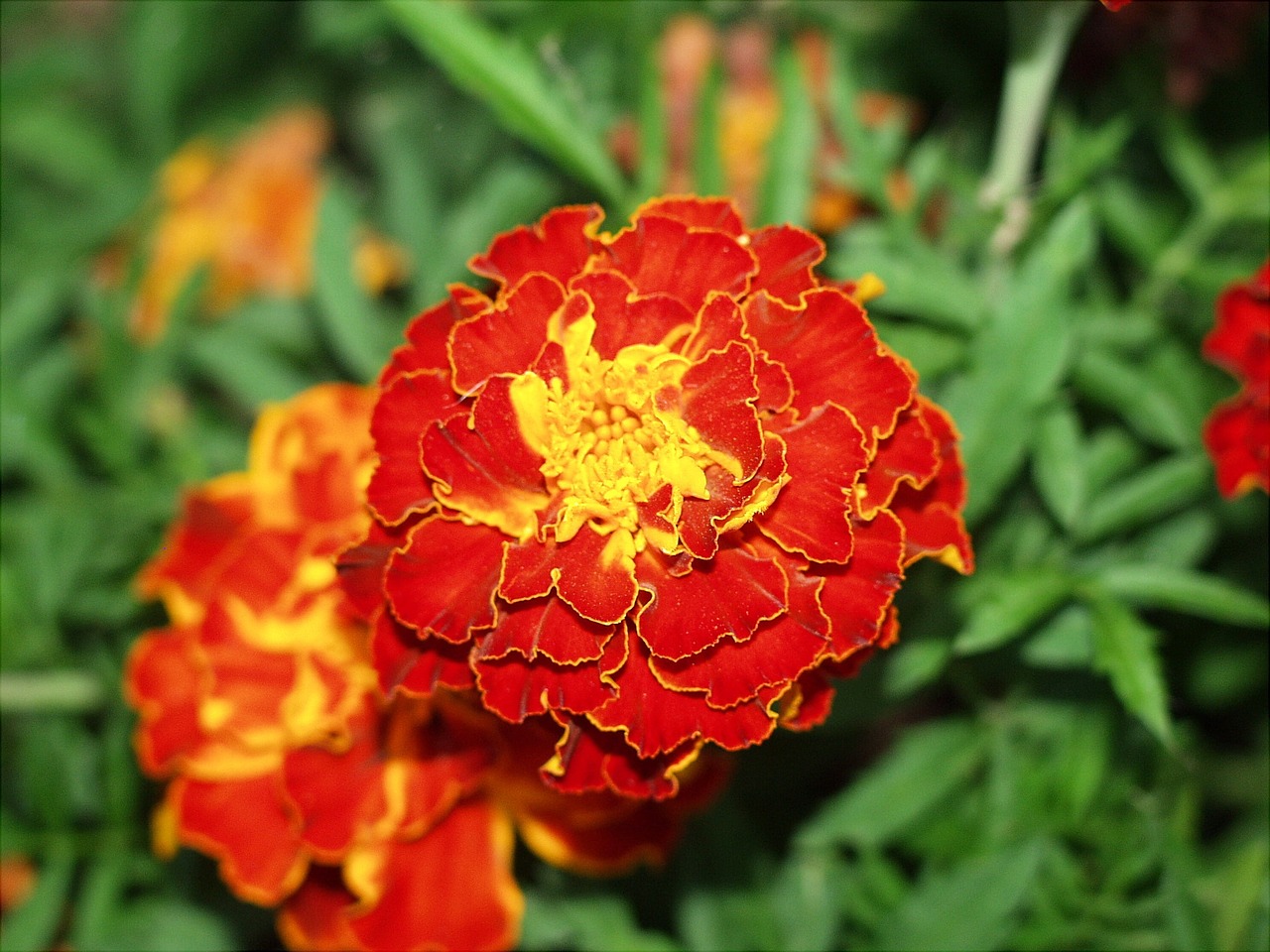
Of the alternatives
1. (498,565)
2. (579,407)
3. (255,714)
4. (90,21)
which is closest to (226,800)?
(255,714)

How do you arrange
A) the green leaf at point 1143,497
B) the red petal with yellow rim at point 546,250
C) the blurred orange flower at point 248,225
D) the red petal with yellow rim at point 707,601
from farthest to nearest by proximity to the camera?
the blurred orange flower at point 248,225 < the green leaf at point 1143,497 < the red petal with yellow rim at point 546,250 < the red petal with yellow rim at point 707,601

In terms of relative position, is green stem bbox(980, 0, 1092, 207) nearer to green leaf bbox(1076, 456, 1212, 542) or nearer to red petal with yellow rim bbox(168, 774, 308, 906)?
green leaf bbox(1076, 456, 1212, 542)

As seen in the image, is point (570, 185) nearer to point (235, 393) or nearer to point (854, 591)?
point (235, 393)

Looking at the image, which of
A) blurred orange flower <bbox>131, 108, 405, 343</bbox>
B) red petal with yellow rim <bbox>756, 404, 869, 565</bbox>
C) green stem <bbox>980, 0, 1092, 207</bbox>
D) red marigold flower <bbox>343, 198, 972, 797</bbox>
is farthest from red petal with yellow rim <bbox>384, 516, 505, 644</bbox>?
blurred orange flower <bbox>131, 108, 405, 343</bbox>

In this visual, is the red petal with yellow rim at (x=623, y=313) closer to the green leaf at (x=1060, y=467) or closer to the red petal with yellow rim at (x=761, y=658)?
the red petal with yellow rim at (x=761, y=658)

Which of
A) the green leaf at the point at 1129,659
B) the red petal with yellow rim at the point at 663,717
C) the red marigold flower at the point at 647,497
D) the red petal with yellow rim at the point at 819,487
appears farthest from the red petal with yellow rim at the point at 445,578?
the green leaf at the point at 1129,659

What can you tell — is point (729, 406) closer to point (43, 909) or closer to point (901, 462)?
point (901, 462)
